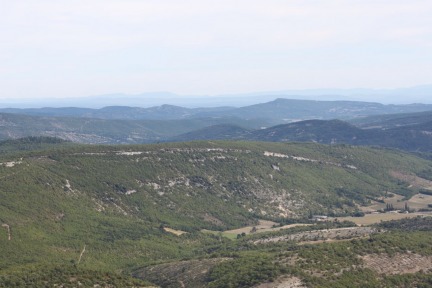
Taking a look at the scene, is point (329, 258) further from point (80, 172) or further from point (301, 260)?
point (80, 172)

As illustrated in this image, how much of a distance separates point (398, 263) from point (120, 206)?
8976 centimetres

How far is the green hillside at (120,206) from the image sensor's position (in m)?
127

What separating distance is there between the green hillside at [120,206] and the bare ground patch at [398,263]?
4697 centimetres

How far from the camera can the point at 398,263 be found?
309 feet

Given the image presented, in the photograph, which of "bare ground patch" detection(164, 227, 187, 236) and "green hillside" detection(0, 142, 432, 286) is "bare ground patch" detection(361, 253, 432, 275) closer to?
"green hillside" detection(0, 142, 432, 286)

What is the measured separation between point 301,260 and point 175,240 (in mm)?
57447

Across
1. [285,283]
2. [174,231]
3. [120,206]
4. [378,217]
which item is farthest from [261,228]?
[285,283]

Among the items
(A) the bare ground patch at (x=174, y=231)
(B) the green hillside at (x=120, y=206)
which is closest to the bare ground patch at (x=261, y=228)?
(B) the green hillside at (x=120, y=206)

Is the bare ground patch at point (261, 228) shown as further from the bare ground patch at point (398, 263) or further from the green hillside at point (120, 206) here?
the bare ground patch at point (398, 263)

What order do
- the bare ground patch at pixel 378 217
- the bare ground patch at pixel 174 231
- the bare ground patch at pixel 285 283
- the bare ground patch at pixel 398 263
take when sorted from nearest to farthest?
the bare ground patch at pixel 285 283 < the bare ground patch at pixel 398 263 < the bare ground patch at pixel 174 231 < the bare ground patch at pixel 378 217

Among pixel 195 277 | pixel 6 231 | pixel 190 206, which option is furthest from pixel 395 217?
pixel 6 231

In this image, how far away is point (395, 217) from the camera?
170375 mm

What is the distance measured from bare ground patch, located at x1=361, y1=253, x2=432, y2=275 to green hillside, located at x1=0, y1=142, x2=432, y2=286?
47.0 meters

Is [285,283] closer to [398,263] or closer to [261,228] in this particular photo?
[398,263]
